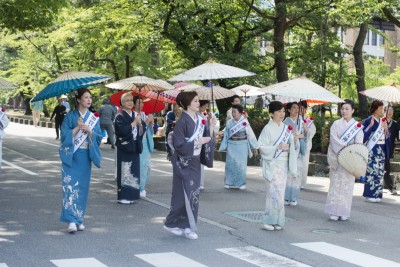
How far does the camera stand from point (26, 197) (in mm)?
11039

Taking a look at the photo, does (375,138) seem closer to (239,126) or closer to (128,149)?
(239,126)

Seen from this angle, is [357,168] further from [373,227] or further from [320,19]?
[320,19]

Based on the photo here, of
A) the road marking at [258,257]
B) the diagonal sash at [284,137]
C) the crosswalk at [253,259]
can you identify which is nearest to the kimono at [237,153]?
the diagonal sash at [284,137]

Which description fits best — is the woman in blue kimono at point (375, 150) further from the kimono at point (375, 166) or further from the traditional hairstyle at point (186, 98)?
the traditional hairstyle at point (186, 98)

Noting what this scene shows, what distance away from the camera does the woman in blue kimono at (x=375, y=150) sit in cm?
1181

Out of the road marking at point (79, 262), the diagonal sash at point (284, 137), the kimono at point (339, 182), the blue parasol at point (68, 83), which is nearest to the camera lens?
the road marking at point (79, 262)

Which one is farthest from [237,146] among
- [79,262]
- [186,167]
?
[79,262]

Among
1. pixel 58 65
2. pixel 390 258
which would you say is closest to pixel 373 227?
pixel 390 258

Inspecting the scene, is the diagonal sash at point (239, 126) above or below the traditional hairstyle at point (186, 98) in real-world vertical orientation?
below

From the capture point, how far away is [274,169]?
8859mm

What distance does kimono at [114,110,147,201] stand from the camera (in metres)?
10.7

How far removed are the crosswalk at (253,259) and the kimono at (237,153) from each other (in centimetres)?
517

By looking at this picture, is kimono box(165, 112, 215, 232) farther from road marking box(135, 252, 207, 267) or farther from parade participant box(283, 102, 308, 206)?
parade participant box(283, 102, 308, 206)

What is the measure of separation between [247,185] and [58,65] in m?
21.7
